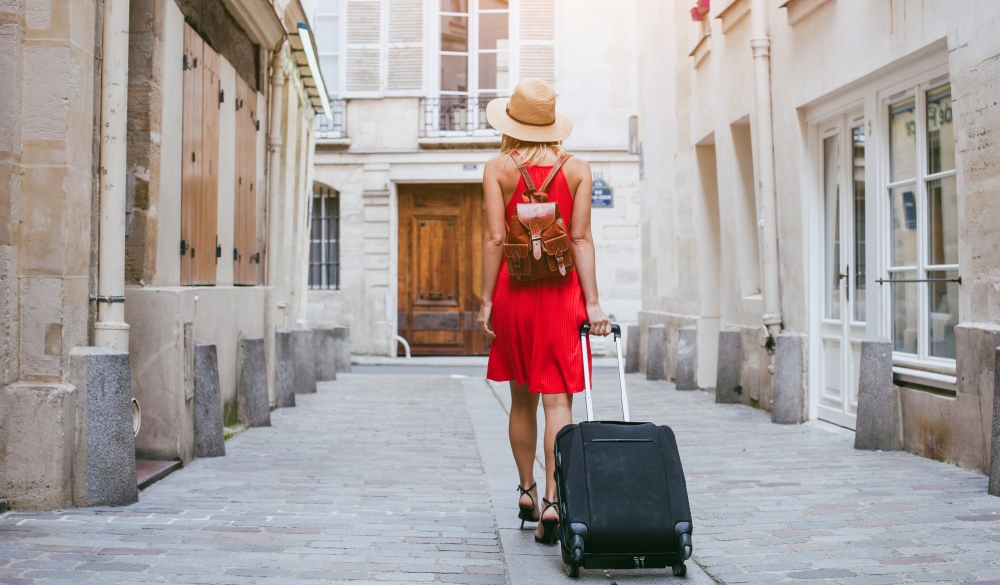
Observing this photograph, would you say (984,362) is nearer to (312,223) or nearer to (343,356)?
(343,356)

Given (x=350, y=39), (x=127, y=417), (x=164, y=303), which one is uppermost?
(x=350, y=39)

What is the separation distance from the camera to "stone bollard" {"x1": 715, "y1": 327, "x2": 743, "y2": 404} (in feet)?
33.8

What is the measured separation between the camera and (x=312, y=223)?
20922mm

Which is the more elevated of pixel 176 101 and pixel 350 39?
pixel 350 39

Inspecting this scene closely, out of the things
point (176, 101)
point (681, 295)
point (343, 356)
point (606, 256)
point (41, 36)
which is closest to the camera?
point (41, 36)

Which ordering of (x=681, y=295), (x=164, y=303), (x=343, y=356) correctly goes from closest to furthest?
(x=164, y=303) < (x=681, y=295) < (x=343, y=356)

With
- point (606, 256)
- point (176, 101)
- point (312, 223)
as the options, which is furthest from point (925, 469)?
point (312, 223)

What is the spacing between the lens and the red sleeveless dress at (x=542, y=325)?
429cm

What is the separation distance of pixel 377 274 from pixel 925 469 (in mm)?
14823

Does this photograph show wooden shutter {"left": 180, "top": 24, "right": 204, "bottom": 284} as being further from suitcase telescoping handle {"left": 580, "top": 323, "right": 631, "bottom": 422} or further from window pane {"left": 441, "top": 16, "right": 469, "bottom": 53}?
window pane {"left": 441, "top": 16, "right": 469, "bottom": 53}

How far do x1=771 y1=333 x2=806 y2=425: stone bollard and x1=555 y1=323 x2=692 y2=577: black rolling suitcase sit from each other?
5.11m

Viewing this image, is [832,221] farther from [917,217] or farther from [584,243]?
[584,243]

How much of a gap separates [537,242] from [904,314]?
3.99m

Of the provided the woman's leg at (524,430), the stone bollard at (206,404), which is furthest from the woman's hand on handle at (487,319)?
the stone bollard at (206,404)
